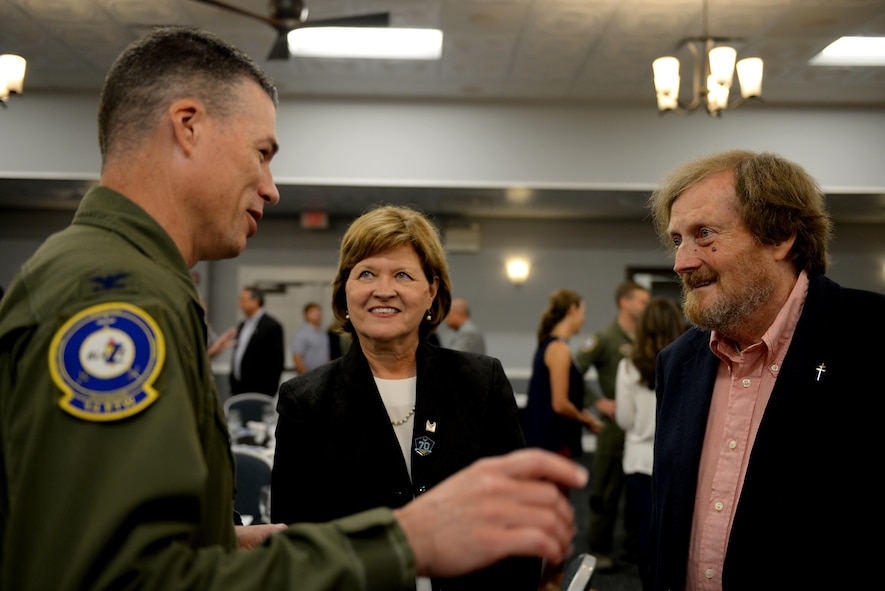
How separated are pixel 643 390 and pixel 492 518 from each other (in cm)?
345

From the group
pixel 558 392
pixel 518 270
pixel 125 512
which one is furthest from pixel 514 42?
pixel 125 512

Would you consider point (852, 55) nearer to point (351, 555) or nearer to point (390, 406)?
point (390, 406)

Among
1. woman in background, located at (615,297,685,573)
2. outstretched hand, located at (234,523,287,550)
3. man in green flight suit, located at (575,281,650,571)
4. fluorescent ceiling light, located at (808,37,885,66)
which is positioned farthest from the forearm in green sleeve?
fluorescent ceiling light, located at (808,37,885,66)

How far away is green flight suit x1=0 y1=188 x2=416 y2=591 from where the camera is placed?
2.18 feet

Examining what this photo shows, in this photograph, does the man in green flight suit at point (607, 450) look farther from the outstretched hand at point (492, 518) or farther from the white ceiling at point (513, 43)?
the outstretched hand at point (492, 518)

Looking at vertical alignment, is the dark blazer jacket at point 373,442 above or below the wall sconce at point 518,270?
below

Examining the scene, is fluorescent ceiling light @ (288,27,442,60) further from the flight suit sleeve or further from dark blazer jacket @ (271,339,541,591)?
the flight suit sleeve

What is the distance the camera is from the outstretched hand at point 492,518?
72cm

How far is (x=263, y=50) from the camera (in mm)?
6633

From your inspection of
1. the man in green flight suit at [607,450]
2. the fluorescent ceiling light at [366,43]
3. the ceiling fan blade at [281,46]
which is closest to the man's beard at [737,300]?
the man in green flight suit at [607,450]

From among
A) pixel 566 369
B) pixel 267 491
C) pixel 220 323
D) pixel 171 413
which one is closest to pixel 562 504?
pixel 171 413

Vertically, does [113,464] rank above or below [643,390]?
above

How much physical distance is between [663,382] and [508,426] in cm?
43

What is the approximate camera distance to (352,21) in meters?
4.42
